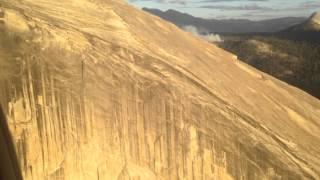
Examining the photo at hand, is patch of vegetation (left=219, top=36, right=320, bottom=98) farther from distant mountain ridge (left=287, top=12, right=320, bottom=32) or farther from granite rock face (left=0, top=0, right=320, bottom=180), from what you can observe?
granite rock face (left=0, top=0, right=320, bottom=180)

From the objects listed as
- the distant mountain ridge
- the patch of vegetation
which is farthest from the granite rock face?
the distant mountain ridge

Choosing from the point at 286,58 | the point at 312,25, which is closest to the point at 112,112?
the point at 286,58

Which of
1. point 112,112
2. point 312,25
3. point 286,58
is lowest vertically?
point 312,25

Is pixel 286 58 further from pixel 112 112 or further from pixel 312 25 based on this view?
pixel 112 112

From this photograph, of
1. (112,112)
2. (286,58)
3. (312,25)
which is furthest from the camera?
(312,25)

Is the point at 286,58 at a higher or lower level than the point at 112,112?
lower

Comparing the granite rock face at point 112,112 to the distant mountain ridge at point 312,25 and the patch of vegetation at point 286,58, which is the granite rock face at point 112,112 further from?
the distant mountain ridge at point 312,25

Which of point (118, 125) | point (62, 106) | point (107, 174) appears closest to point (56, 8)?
point (62, 106)

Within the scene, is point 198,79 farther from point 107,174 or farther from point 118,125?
point 107,174

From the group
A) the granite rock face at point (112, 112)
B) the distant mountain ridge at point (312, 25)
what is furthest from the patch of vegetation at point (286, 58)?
the granite rock face at point (112, 112)
